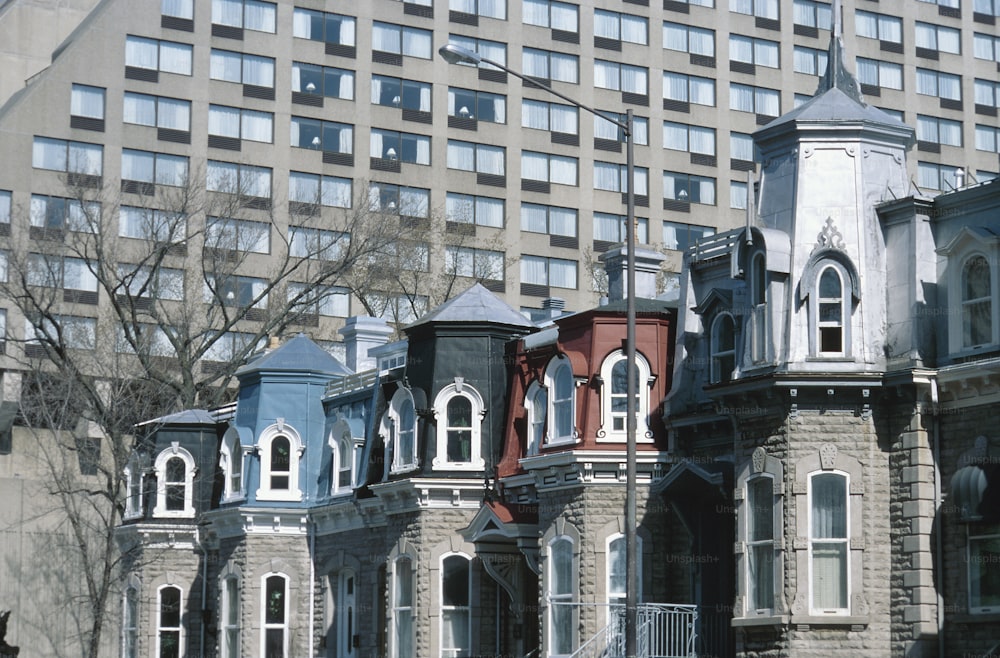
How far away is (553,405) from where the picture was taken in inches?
1427

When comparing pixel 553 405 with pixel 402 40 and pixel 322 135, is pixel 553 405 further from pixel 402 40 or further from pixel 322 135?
pixel 402 40

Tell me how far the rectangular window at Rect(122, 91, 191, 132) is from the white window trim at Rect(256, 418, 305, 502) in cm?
3550

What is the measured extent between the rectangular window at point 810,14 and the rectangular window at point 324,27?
23.3m

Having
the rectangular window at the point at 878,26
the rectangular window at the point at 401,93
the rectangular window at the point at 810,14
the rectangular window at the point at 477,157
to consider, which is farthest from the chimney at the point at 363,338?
the rectangular window at the point at 878,26

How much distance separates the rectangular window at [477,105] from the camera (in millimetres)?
83312

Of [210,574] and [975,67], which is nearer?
[210,574]

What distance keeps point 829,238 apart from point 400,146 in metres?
53.3

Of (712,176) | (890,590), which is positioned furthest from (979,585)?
(712,176)

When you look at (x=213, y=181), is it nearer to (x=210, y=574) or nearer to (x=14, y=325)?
(x=14, y=325)

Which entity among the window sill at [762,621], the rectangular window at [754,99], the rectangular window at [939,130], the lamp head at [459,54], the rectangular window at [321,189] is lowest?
the window sill at [762,621]

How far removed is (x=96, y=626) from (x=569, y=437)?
20776 mm

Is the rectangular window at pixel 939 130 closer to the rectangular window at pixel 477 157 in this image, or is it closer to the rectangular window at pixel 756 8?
the rectangular window at pixel 756 8

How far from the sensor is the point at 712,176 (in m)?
88.7

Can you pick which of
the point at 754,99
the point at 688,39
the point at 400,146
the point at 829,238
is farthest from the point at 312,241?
the point at 829,238
